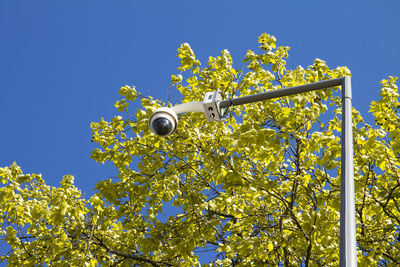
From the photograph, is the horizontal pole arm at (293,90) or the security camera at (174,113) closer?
the security camera at (174,113)

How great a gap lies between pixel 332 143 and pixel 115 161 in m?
5.24

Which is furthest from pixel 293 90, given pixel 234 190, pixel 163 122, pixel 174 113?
pixel 234 190

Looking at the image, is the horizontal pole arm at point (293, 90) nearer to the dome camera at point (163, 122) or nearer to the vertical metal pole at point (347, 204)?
the vertical metal pole at point (347, 204)

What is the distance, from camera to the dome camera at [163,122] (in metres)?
4.86

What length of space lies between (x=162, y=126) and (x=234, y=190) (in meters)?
5.55

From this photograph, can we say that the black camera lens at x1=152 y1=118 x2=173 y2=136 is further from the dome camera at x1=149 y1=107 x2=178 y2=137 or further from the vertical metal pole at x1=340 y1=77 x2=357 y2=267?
the vertical metal pole at x1=340 y1=77 x2=357 y2=267

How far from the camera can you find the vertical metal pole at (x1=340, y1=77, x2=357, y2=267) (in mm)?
3533

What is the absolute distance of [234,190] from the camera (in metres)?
10.1

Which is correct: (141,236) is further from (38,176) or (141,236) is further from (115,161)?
(38,176)

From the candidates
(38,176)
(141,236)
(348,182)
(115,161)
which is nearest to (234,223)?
(141,236)

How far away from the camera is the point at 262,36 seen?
11242mm

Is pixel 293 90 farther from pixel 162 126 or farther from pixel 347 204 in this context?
pixel 347 204

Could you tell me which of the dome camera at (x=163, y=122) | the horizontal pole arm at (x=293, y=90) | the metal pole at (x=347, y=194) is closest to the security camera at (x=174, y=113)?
the dome camera at (x=163, y=122)

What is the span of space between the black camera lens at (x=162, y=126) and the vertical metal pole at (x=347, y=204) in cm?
169
